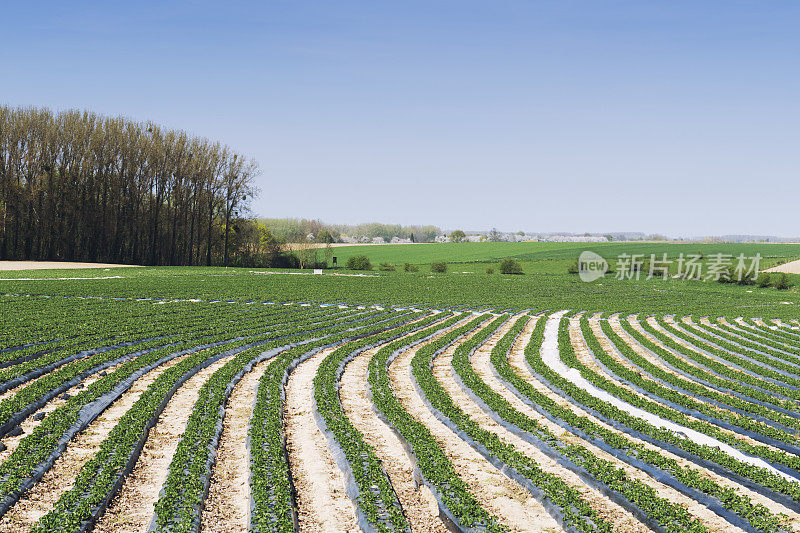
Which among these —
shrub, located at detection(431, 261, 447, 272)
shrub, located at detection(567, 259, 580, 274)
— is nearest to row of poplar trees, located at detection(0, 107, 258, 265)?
shrub, located at detection(431, 261, 447, 272)

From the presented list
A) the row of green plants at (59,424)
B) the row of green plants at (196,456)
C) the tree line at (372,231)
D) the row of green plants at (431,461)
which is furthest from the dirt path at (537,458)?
the tree line at (372,231)

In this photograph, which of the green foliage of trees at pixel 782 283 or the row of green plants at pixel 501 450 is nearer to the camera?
the row of green plants at pixel 501 450

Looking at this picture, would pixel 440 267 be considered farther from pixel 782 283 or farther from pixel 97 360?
pixel 97 360

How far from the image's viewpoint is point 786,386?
34.8 feet

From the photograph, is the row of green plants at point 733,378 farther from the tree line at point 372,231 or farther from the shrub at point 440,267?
the tree line at point 372,231

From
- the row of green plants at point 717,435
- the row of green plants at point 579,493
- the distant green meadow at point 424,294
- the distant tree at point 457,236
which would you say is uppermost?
the distant tree at point 457,236

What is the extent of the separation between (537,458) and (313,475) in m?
2.47

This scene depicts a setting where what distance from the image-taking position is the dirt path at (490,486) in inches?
209

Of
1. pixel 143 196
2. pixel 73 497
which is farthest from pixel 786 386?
pixel 143 196

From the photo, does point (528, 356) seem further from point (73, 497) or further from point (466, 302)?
point (466, 302)

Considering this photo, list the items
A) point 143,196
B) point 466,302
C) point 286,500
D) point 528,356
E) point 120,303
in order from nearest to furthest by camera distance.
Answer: point 286,500 < point 528,356 < point 120,303 < point 466,302 < point 143,196

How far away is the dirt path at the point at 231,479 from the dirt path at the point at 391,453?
54.4 inches

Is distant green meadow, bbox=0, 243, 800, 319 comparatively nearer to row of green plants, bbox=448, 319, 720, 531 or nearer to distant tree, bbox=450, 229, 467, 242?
row of green plants, bbox=448, 319, 720, 531

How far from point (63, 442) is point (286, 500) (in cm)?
304
